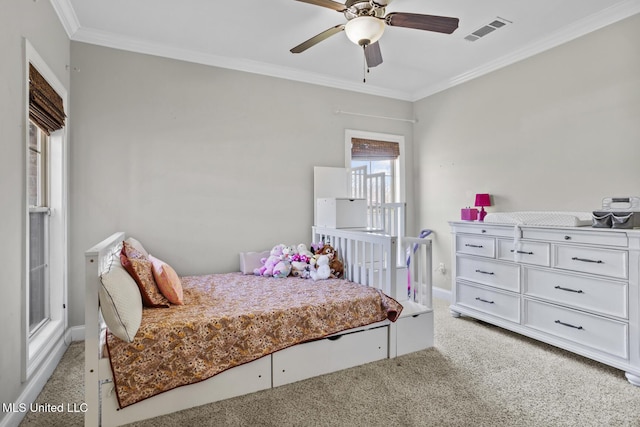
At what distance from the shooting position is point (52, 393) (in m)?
2.03

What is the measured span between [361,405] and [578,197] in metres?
2.46

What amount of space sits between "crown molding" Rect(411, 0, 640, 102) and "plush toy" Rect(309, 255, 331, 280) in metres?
2.57

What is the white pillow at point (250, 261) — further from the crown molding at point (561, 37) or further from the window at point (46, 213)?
the crown molding at point (561, 37)

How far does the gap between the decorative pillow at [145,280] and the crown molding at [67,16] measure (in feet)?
6.03

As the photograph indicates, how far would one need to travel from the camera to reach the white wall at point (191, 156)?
9.49 ft

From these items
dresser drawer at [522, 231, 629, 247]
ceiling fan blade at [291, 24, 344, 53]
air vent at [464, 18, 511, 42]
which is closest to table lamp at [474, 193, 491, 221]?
dresser drawer at [522, 231, 629, 247]

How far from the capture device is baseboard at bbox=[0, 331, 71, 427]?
1.66 m

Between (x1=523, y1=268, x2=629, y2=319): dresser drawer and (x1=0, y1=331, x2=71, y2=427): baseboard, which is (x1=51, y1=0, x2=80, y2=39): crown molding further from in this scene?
(x1=523, y1=268, x2=629, y2=319): dresser drawer

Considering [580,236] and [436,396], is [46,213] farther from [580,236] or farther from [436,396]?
[580,236]

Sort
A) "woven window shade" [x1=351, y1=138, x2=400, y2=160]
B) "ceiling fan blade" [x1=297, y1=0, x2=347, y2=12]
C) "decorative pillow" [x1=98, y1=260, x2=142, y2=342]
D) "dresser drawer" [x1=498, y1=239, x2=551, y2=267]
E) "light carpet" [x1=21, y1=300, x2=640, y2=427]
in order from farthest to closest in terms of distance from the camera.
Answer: "woven window shade" [x1=351, y1=138, x2=400, y2=160], "dresser drawer" [x1=498, y1=239, x2=551, y2=267], "ceiling fan blade" [x1=297, y1=0, x2=347, y2=12], "light carpet" [x1=21, y1=300, x2=640, y2=427], "decorative pillow" [x1=98, y1=260, x2=142, y2=342]

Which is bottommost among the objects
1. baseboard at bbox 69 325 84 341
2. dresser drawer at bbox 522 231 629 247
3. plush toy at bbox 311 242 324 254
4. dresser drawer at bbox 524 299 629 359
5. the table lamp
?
baseboard at bbox 69 325 84 341

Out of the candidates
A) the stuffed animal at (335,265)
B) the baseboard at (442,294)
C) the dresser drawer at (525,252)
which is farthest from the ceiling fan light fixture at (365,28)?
the baseboard at (442,294)

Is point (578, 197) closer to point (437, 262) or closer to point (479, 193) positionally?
point (479, 193)

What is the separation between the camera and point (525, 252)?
2768mm
